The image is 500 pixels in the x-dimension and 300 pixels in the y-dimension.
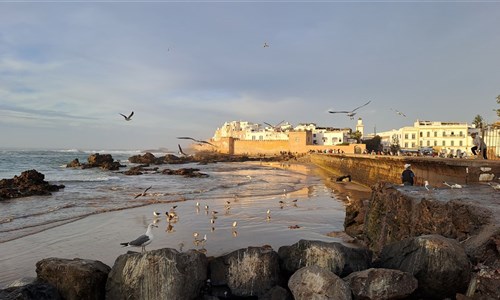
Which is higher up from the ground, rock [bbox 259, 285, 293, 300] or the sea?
rock [bbox 259, 285, 293, 300]

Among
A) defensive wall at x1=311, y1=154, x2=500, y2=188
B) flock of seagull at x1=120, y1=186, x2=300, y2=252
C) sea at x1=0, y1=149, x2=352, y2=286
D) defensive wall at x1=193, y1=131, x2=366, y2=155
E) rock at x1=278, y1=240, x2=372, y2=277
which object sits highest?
defensive wall at x1=193, y1=131, x2=366, y2=155

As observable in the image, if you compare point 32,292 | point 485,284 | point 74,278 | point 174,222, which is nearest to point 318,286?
point 485,284

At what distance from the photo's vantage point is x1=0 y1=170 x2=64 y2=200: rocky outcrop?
20.4 meters

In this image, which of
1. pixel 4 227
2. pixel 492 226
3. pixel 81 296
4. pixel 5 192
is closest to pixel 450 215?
pixel 492 226

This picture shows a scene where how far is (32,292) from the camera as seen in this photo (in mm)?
4934

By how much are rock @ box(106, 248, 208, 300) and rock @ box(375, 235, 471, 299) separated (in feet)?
10.7

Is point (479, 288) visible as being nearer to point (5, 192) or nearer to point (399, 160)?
point (399, 160)

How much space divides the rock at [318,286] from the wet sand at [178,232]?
453 centimetres

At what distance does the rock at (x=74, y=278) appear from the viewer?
534 centimetres

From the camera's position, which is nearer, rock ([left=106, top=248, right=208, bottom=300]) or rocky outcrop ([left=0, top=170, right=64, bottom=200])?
rock ([left=106, top=248, right=208, bottom=300])

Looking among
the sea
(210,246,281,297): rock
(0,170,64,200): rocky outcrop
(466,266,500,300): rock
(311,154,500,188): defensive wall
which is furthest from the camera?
(0,170,64,200): rocky outcrop

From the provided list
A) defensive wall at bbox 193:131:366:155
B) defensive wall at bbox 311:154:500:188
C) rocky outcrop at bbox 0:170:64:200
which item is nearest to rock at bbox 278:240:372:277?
defensive wall at bbox 311:154:500:188

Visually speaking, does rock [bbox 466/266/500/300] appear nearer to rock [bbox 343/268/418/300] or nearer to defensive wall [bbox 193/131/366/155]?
rock [bbox 343/268/418/300]

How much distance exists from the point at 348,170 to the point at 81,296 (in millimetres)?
33095
